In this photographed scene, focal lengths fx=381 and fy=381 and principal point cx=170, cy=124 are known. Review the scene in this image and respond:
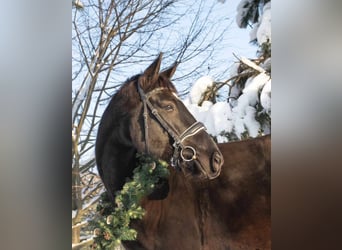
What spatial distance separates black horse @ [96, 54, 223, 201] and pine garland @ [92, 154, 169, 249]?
4 cm

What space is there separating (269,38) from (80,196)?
4.11 feet

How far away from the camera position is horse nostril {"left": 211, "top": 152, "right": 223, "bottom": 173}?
75.3 inches

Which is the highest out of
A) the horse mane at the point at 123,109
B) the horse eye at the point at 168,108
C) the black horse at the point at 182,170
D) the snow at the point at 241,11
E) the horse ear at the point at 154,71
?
the snow at the point at 241,11

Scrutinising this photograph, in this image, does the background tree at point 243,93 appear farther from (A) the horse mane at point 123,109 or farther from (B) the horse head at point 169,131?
(A) the horse mane at point 123,109

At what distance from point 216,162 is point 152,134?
13.9 inches

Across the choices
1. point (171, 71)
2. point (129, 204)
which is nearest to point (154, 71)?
point (171, 71)

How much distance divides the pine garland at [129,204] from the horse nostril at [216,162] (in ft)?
0.77

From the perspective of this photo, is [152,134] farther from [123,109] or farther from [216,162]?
[216,162]

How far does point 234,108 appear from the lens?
1.93 m

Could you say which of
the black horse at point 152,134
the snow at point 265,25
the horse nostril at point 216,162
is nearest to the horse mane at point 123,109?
the black horse at point 152,134

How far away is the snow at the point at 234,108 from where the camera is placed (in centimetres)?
190

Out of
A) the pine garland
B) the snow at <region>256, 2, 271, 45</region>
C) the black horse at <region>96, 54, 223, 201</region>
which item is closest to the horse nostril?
the black horse at <region>96, 54, 223, 201</region>
